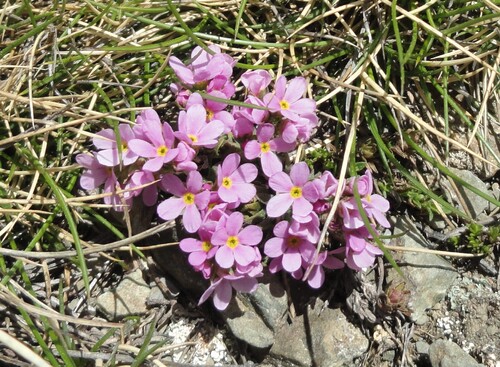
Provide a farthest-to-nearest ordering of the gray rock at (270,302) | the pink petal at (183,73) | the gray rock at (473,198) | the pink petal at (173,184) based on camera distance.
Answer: the gray rock at (473,198) → the gray rock at (270,302) → the pink petal at (183,73) → the pink petal at (173,184)

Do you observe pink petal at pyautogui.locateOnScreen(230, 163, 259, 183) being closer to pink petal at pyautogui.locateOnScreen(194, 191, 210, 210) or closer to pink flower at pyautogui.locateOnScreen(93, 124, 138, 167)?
pink petal at pyautogui.locateOnScreen(194, 191, 210, 210)

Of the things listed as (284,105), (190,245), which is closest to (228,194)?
(190,245)

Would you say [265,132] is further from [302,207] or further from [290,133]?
[302,207]

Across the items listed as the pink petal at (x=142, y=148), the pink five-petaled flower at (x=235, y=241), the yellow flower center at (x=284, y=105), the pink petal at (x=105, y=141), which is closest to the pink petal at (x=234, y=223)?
the pink five-petaled flower at (x=235, y=241)

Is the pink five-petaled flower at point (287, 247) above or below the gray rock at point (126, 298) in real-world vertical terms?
above

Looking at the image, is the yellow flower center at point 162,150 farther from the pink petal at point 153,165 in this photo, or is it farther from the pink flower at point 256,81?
the pink flower at point 256,81

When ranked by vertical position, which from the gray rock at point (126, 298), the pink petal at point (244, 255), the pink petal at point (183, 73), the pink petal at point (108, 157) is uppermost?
the pink petal at point (183, 73)

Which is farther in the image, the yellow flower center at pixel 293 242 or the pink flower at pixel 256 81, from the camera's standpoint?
the pink flower at pixel 256 81
